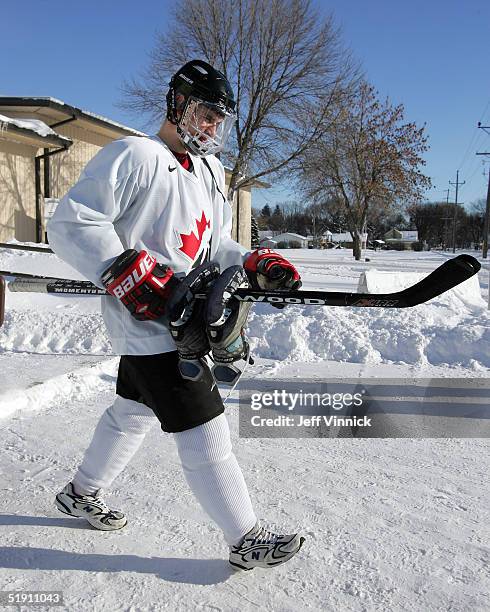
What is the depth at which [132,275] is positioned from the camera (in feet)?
6.14

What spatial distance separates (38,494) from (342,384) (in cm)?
294

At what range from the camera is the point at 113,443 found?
2.43 m

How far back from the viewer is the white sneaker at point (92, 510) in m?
2.43

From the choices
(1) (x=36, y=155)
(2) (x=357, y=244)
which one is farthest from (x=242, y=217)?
(1) (x=36, y=155)

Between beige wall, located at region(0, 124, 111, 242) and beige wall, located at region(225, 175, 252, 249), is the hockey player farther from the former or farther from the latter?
beige wall, located at region(225, 175, 252, 249)

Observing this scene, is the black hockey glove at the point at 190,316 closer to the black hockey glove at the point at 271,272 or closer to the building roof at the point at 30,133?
the black hockey glove at the point at 271,272

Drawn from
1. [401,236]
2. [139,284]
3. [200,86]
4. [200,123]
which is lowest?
[139,284]

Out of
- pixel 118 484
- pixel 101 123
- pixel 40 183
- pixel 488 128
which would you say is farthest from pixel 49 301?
pixel 488 128

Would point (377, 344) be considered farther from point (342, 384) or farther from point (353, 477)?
point (353, 477)

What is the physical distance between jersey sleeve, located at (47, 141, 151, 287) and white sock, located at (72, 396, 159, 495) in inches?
26.1

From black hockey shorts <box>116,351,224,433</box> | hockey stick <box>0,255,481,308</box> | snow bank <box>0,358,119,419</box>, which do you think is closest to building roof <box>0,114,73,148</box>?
snow bank <box>0,358,119,419</box>

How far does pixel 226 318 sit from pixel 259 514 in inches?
44.0

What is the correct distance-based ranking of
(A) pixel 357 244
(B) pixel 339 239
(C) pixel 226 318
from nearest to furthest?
(C) pixel 226 318 → (A) pixel 357 244 → (B) pixel 339 239

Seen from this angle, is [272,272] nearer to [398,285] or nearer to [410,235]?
[398,285]
